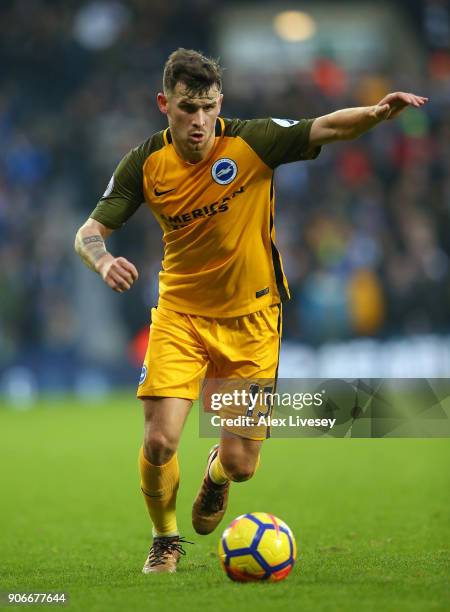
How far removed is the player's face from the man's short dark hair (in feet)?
0.09

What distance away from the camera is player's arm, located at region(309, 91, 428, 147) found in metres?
5.51

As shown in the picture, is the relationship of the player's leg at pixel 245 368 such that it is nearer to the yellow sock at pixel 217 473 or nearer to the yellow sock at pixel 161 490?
the yellow sock at pixel 217 473

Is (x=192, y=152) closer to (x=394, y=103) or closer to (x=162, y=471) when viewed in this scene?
(x=394, y=103)

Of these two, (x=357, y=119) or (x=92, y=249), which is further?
(x=92, y=249)

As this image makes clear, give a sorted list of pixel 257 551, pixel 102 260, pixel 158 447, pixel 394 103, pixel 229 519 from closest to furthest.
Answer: pixel 257 551
pixel 394 103
pixel 102 260
pixel 158 447
pixel 229 519

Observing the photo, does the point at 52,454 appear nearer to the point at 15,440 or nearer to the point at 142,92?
the point at 15,440

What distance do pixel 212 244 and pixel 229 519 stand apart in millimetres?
2504

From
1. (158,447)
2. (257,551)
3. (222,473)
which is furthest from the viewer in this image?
(222,473)

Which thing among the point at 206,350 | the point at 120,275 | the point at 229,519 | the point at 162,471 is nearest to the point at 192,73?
the point at 120,275

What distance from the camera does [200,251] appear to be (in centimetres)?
613

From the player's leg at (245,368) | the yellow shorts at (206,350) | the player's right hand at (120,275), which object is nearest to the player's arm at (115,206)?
the player's right hand at (120,275)

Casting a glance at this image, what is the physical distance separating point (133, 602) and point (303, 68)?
17.8 metres

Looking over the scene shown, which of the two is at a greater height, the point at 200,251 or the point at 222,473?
the point at 200,251

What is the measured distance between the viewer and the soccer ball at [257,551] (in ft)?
17.5
